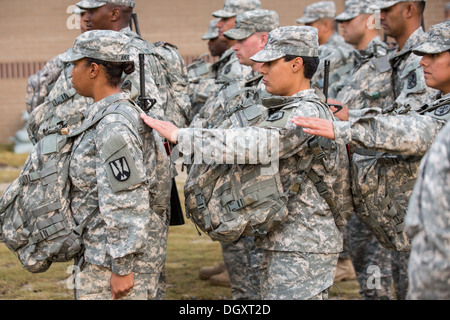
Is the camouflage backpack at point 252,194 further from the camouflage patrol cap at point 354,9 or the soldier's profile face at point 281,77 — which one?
the camouflage patrol cap at point 354,9

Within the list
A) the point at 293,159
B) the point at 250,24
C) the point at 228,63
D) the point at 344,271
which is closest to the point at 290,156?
the point at 293,159

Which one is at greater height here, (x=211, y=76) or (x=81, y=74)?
(x=81, y=74)

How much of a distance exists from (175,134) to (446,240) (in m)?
1.72

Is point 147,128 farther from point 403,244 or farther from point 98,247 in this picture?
point 403,244

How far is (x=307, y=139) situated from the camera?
145 inches

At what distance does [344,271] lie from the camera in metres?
6.96

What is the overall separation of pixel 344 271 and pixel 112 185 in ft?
13.2

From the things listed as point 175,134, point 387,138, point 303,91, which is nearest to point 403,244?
point 387,138

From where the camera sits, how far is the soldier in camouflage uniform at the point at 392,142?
139 inches

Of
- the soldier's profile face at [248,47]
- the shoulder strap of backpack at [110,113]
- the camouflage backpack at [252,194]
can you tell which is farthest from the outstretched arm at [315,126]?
the soldier's profile face at [248,47]

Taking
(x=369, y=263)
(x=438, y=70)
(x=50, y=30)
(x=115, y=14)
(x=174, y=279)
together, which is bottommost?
(x=174, y=279)

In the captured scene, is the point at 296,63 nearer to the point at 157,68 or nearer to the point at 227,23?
the point at 157,68

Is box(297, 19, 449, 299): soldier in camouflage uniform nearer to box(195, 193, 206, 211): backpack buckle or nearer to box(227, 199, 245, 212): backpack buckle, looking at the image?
box(227, 199, 245, 212): backpack buckle

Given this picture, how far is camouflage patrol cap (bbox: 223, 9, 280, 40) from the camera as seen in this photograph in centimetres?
534
